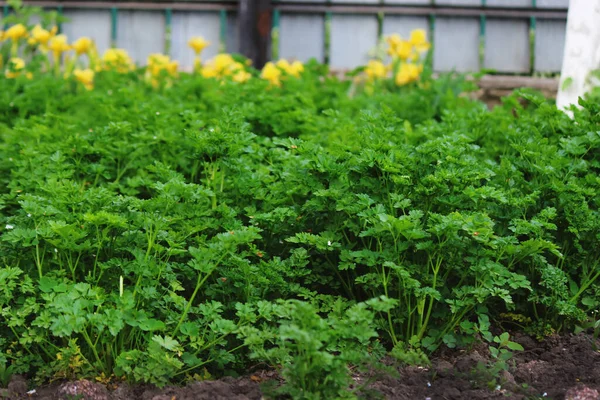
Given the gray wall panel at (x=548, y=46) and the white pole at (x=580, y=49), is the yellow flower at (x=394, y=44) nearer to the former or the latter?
the gray wall panel at (x=548, y=46)

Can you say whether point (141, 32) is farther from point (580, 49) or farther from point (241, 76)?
point (580, 49)

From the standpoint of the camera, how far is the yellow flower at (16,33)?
20.0 feet

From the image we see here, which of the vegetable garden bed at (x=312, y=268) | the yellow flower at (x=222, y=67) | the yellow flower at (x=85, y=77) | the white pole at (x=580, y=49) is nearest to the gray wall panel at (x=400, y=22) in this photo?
the yellow flower at (x=222, y=67)

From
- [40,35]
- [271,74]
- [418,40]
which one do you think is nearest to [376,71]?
[418,40]

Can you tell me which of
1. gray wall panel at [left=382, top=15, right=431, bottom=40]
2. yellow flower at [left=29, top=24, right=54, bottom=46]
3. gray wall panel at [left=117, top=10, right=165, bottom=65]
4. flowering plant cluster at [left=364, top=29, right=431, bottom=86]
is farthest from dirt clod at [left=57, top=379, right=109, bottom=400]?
gray wall panel at [left=382, top=15, right=431, bottom=40]

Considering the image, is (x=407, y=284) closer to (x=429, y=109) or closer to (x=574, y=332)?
(x=574, y=332)

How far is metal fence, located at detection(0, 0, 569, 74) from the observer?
22.4 ft

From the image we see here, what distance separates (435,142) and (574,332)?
94cm

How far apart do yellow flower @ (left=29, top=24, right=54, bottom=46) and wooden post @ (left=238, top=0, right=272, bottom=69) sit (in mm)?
1567

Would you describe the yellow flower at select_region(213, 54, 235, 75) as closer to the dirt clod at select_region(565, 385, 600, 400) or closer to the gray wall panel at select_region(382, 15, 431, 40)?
the gray wall panel at select_region(382, 15, 431, 40)

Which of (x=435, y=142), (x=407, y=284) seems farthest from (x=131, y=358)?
(x=435, y=142)

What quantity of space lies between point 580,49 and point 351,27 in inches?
100

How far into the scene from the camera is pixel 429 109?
4965 millimetres

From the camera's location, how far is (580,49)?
470 centimetres
